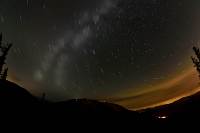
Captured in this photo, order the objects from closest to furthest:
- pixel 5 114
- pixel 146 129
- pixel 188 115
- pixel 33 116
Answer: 1. pixel 5 114
2. pixel 33 116
3. pixel 146 129
4. pixel 188 115

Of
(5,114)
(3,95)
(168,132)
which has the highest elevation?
(3,95)

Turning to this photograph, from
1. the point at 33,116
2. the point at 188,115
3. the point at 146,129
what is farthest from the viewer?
the point at 188,115

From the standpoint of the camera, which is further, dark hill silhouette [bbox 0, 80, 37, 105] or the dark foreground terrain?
dark hill silhouette [bbox 0, 80, 37, 105]

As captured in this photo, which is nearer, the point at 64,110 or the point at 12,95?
the point at 12,95

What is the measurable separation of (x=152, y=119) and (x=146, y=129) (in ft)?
7.17

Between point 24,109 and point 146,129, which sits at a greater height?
point 24,109

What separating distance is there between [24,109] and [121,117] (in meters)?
10.4

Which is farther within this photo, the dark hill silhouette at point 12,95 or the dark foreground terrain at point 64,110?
the dark hill silhouette at point 12,95

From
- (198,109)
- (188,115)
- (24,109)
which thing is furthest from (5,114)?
(198,109)

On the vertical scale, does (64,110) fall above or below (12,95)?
below

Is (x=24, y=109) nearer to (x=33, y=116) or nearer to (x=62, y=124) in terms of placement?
(x=33, y=116)

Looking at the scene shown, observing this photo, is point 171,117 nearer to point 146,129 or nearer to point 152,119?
point 152,119

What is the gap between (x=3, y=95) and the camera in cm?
2189

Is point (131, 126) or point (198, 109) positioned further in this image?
point (198, 109)
